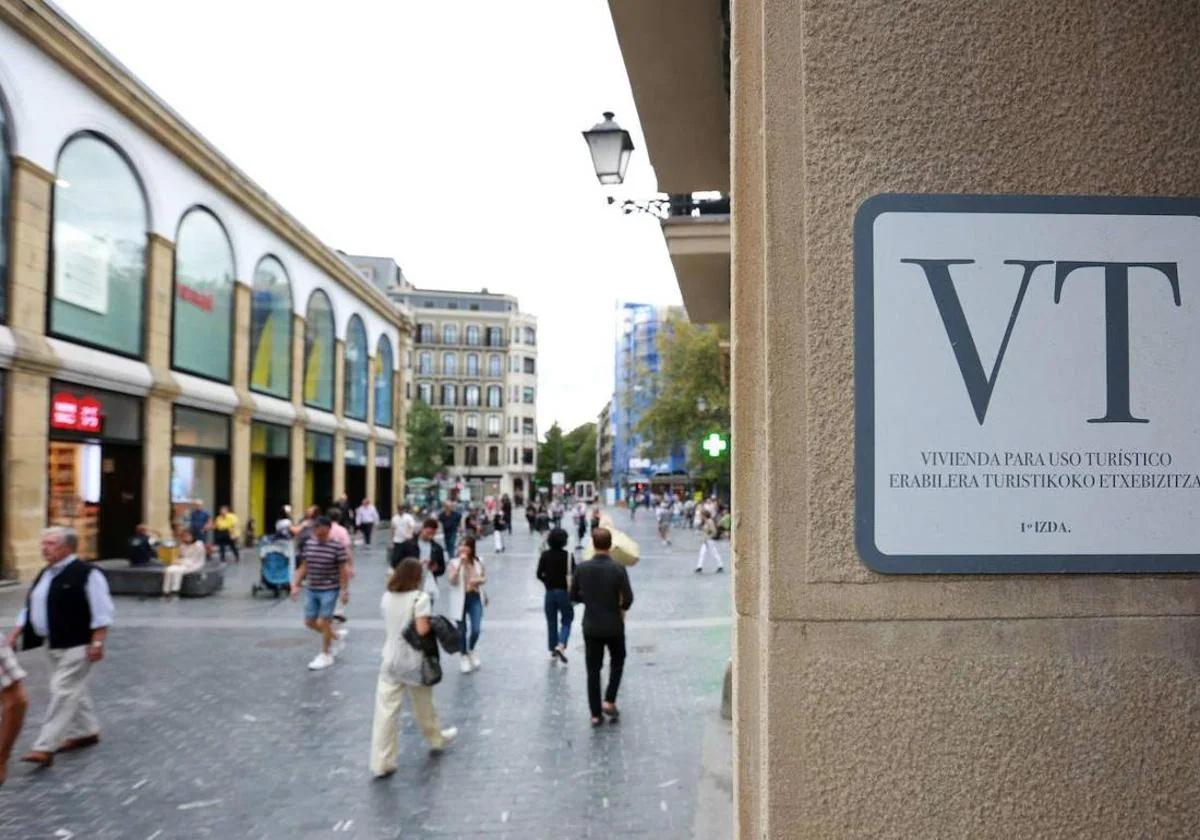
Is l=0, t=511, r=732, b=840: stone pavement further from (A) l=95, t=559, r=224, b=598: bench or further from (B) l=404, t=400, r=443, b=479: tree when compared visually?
(B) l=404, t=400, r=443, b=479: tree

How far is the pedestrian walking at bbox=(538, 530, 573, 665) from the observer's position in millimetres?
10117

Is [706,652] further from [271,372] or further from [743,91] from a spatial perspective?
[271,372]

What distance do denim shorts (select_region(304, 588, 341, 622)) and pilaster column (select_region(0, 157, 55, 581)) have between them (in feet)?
33.5

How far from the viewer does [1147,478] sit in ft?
6.43

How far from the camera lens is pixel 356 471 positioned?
4031 cm

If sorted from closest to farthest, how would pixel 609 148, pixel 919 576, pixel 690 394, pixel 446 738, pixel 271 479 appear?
1. pixel 919 576
2. pixel 446 738
3. pixel 609 148
4. pixel 271 479
5. pixel 690 394

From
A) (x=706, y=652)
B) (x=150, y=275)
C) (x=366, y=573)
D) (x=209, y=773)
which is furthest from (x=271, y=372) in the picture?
(x=209, y=773)

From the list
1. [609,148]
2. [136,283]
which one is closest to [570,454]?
[136,283]

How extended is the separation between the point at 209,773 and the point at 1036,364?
6275 millimetres

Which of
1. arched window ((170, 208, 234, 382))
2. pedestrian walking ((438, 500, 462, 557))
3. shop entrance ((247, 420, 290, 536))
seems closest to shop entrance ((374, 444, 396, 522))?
shop entrance ((247, 420, 290, 536))

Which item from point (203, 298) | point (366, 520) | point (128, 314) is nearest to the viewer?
point (128, 314)

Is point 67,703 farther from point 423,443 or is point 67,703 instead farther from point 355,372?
point 423,443

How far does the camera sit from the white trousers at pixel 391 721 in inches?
243

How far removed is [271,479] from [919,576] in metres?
32.6
